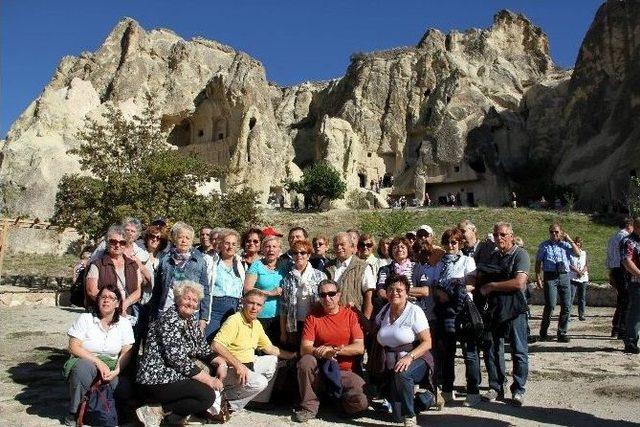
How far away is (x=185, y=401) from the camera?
484 centimetres

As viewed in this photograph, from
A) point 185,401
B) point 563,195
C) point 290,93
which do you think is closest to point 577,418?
point 185,401

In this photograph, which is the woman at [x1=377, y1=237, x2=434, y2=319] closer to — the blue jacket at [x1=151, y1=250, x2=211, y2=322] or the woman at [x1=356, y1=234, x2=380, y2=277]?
the woman at [x1=356, y1=234, x2=380, y2=277]

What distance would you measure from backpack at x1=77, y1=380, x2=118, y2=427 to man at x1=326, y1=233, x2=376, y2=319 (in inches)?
90.9

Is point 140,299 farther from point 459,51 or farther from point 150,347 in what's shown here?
point 459,51

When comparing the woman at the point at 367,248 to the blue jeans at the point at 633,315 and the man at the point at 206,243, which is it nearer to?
the man at the point at 206,243

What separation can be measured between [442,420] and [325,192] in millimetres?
41165

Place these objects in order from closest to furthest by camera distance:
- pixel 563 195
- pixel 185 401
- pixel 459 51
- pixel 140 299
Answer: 1. pixel 185 401
2. pixel 140 299
3. pixel 563 195
4. pixel 459 51

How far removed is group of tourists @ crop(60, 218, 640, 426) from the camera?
4.97 metres

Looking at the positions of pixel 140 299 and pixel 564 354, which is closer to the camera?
pixel 140 299

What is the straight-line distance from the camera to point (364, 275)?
5926 millimetres

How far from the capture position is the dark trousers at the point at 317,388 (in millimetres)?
5137

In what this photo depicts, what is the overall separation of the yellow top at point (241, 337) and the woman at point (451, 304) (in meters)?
1.73

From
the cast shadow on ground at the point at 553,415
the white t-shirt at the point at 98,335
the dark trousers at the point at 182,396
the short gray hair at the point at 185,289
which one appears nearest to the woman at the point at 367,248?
the cast shadow on ground at the point at 553,415

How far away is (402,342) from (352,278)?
946 mm
